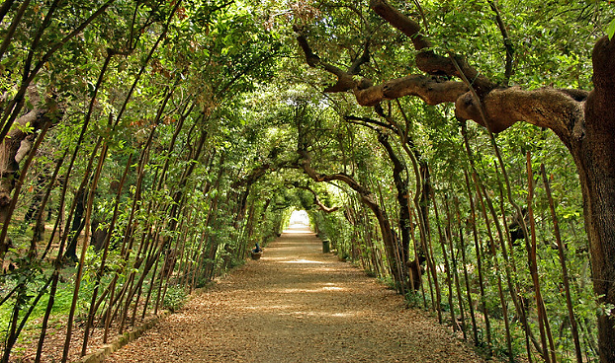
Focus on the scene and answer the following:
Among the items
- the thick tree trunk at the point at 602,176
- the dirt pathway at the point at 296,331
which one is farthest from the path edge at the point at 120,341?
the thick tree trunk at the point at 602,176

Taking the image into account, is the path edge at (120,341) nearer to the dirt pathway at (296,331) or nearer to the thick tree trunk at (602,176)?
the dirt pathway at (296,331)

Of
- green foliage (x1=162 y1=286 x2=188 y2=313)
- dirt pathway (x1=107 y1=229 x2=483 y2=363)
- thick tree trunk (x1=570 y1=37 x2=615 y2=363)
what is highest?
thick tree trunk (x1=570 y1=37 x2=615 y2=363)

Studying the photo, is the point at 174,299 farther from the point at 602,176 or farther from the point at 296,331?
the point at 602,176

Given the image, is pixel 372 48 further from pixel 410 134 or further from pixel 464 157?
pixel 464 157

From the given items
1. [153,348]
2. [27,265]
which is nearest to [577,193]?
[153,348]

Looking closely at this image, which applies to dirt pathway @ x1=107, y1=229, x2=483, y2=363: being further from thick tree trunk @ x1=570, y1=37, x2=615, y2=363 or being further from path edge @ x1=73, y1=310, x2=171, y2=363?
thick tree trunk @ x1=570, y1=37, x2=615, y2=363

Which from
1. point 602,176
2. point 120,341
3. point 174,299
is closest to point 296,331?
point 174,299

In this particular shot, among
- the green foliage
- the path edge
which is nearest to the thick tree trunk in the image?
the path edge

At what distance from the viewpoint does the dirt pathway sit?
4.00 meters

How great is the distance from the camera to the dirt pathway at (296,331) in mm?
4004

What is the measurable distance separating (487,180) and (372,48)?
2.50 meters

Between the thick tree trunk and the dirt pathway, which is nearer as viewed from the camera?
the thick tree trunk

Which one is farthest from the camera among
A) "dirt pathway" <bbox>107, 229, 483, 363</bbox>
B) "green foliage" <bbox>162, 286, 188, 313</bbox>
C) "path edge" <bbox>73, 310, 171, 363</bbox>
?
"green foliage" <bbox>162, 286, 188, 313</bbox>

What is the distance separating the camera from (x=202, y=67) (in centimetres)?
399
